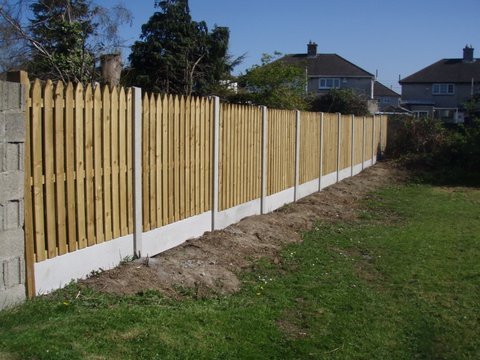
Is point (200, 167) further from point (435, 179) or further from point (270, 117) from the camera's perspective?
point (435, 179)

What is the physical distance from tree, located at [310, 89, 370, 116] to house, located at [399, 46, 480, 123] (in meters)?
34.3

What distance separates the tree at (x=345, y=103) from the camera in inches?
1101

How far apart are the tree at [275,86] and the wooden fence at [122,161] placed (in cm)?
1399

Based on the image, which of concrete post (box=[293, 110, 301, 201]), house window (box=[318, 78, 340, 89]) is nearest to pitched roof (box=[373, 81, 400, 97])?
house window (box=[318, 78, 340, 89])

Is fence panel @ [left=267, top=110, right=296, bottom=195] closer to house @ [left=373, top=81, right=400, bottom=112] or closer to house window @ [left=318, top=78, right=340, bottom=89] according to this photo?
house window @ [left=318, top=78, right=340, bottom=89]

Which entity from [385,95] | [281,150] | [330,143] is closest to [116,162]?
[281,150]

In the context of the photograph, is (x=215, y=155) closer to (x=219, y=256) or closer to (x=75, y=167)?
(x=219, y=256)

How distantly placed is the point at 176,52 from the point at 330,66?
35204 millimetres

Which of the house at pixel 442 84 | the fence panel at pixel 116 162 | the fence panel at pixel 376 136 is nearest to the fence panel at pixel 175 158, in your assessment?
the fence panel at pixel 116 162

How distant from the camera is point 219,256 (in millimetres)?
7219

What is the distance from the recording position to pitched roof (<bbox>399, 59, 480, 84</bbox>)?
60594mm

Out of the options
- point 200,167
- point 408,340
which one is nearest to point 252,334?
point 408,340

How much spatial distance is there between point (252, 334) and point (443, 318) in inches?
79.6

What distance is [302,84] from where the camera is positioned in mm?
28250
